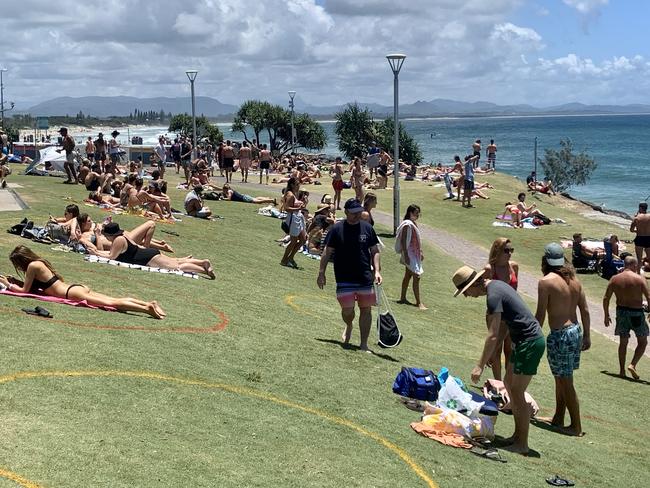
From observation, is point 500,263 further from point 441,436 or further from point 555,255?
point 441,436

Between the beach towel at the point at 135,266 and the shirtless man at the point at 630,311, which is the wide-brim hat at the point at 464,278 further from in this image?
the beach towel at the point at 135,266

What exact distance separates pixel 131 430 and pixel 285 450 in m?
1.30

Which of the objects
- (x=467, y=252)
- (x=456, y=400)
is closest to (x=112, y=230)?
(x=456, y=400)

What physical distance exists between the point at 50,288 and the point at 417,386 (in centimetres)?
497

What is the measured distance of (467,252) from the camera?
24.8 m

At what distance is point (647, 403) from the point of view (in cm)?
1159

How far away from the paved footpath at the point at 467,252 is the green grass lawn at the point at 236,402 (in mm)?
2602

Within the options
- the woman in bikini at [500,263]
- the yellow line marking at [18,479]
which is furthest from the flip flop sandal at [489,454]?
the yellow line marking at [18,479]

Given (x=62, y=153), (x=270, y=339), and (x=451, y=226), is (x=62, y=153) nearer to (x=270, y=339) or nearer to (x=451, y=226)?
(x=451, y=226)

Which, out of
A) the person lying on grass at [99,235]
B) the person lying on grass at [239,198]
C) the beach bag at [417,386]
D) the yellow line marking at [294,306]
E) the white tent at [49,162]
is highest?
the white tent at [49,162]

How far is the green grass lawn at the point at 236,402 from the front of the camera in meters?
6.58

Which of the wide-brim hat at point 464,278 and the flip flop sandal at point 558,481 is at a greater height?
the wide-brim hat at point 464,278

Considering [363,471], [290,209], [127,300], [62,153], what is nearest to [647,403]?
[363,471]

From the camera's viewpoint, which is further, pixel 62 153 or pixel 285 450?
pixel 62 153
